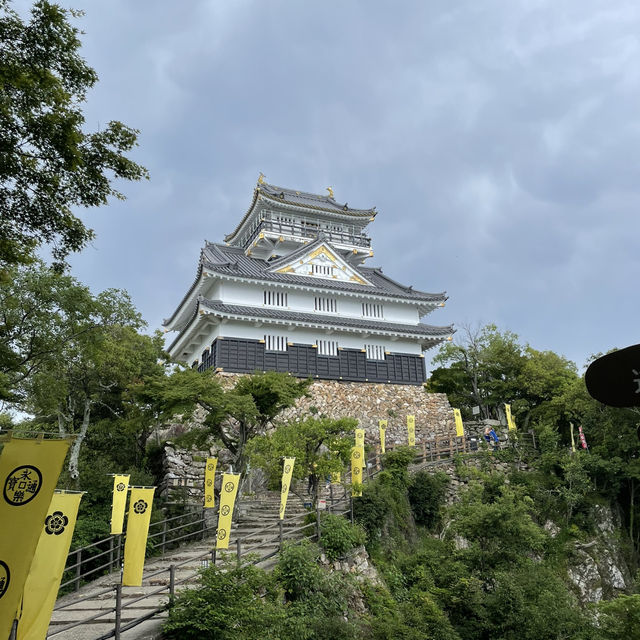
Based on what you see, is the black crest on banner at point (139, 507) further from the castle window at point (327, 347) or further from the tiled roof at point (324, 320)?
the castle window at point (327, 347)

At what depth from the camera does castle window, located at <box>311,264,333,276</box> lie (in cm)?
3175

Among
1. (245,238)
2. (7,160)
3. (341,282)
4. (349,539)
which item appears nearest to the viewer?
(7,160)

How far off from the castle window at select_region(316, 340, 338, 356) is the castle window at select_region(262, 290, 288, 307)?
287cm

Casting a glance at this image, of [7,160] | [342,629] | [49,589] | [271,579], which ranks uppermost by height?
[7,160]

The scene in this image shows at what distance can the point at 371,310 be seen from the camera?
3169cm

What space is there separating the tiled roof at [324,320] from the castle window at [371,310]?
55 cm

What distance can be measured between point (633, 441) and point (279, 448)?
15.5 metres

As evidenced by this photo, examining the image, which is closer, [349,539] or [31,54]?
[31,54]

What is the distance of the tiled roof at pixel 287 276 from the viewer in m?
28.8

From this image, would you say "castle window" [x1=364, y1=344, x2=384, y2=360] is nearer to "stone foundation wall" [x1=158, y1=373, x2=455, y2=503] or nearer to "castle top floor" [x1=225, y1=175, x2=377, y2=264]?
"stone foundation wall" [x1=158, y1=373, x2=455, y2=503]

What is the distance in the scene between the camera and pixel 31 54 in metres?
9.55

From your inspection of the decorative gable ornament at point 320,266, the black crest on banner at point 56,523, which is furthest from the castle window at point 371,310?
the black crest on banner at point 56,523

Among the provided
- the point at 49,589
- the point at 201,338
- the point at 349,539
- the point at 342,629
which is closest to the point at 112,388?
the point at 201,338

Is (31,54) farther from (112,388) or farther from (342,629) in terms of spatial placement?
(112,388)
